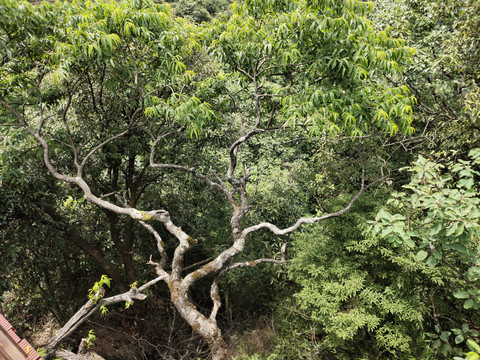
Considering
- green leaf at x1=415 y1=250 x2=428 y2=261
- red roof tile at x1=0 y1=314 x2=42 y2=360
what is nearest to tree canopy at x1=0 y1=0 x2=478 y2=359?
green leaf at x1=415 y1=250 x2=428 y2=261

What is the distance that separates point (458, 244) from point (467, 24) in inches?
128

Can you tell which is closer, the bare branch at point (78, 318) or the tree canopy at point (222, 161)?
the bare branch at point (78, 318)

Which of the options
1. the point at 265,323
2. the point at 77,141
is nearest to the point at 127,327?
the point at 265,323

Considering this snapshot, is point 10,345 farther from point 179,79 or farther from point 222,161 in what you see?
point 222,161

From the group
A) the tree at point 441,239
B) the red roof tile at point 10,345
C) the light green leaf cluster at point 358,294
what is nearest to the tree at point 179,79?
the light green leaf cluster at point 358,294

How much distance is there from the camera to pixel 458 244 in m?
2.22

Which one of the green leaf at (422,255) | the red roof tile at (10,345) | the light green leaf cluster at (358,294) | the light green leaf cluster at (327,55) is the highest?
the light green leaf cluster at (327,55)

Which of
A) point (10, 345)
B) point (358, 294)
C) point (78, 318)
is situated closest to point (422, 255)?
point (358, 294)

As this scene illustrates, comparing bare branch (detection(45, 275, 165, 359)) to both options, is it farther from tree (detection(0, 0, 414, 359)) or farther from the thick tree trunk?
the thick tree trunk

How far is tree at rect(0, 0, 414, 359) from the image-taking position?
3.00 m

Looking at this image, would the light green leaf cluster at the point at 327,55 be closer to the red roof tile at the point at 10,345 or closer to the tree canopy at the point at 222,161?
the tree canopy at the point at 222,161

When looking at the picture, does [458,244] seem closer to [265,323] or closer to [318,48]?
[318,48]

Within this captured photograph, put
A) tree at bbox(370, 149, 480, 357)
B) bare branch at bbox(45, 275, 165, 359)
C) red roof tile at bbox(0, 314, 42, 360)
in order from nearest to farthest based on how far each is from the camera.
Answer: red roof tile at bbox(0, 314, 42, 360)
tree at bbox(370, 149, 480, 357)
bare branch at bbox(45, 275, 165, 359)

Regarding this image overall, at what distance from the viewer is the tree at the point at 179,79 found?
3004 millimetres
